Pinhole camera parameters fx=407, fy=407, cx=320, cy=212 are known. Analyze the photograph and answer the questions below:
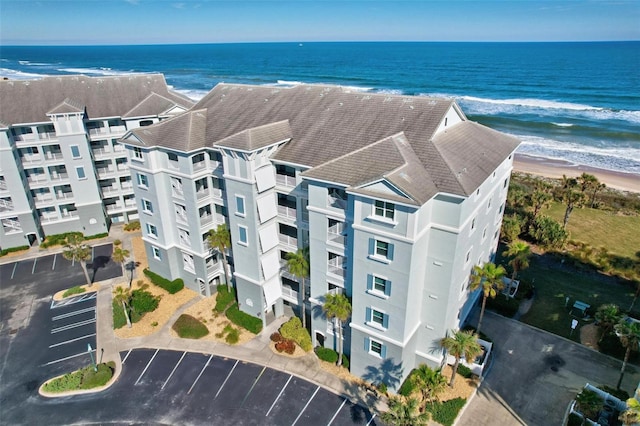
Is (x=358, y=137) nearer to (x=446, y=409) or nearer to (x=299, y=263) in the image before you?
(x=299, y=263)

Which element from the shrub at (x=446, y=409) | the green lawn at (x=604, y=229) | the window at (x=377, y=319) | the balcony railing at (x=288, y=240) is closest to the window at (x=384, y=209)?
the window at (x=377, y=319)

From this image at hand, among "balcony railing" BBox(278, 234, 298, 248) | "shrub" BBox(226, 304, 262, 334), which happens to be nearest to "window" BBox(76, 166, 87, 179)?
"shrub" BBox(226, 304, 262, 334)

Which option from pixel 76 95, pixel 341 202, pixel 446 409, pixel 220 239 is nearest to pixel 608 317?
pixel 446 409

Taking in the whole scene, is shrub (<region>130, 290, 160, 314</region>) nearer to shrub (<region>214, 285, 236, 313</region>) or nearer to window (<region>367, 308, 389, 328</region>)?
shrub (<region>214, 285, 236, 313</region>)

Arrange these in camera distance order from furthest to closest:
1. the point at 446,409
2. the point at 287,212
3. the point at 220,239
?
the point at 220,239, the point at 287,212, the point at 446,409

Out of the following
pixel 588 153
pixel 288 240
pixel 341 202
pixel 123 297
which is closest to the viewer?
pixel 341 202

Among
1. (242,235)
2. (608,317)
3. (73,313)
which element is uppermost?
(242,235)

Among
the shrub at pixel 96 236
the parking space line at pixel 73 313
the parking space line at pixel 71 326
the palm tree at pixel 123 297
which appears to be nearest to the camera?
the parking space line at pixel 71 326

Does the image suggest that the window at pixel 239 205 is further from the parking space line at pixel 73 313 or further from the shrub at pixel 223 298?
the parking space line at pixel 73 313
